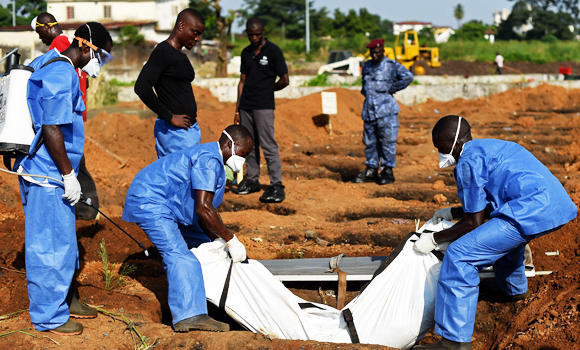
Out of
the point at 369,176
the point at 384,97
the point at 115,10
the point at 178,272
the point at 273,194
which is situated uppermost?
the point at 115,10

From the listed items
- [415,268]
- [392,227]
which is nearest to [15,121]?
[415,268]

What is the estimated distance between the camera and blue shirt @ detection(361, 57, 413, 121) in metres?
8.28

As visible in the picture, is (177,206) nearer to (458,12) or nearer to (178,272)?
(178,272)

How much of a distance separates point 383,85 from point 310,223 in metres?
2.44

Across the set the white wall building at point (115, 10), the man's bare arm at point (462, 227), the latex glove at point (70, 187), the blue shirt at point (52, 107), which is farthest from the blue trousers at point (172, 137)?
the white wall building at point (115, 10)

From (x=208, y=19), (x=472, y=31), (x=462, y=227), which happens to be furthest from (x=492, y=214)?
(x=472, y=31)

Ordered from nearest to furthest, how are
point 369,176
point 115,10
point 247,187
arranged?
1. point 247,187
2. point 369,176
3. point 115,10

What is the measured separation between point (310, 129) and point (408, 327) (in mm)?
10475

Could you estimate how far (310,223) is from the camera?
6.90 metres

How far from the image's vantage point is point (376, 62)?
27.4 ft

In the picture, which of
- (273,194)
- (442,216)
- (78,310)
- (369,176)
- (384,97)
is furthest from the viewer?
(369,176)

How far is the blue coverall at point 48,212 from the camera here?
12.0 ft

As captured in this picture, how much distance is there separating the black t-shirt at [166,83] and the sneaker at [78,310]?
168cm

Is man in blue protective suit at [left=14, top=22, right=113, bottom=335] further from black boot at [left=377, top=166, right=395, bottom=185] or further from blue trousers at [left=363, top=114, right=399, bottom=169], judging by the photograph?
black boot at [left=377, top=166, right=395, bottom=185]
